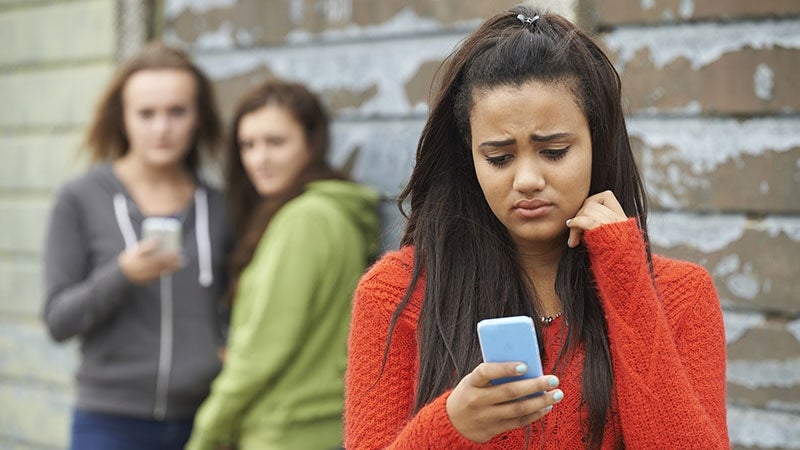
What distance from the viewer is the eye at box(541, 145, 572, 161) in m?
2.13

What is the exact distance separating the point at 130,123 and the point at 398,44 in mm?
1016

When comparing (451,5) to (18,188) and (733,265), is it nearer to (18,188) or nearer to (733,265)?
(733,265)

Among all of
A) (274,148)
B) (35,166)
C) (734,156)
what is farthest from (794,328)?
(35,166)

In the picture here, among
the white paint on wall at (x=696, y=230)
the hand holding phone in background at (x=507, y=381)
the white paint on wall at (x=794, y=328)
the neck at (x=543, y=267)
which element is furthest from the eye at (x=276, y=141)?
the hand holding phone in background at (x=507, y=381)

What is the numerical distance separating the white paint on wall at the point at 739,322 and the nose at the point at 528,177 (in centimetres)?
152

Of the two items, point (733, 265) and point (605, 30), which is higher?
point (605, 30)

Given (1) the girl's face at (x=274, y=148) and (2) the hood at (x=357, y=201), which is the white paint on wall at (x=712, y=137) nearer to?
(2) the hood at (x=357, y=201)

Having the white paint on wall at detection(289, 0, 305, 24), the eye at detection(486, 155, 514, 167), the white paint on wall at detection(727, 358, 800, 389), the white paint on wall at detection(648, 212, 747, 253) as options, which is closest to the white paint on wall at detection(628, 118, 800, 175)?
the white paint on wall at detection(648, 212, 747, 253)

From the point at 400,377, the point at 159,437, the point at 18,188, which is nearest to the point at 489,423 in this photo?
the point at 400,377

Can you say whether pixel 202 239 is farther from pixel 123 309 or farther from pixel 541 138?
pixel 541 138

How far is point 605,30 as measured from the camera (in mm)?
3750

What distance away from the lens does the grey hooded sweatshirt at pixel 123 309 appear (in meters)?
4.07

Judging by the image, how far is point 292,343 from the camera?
3.80 m

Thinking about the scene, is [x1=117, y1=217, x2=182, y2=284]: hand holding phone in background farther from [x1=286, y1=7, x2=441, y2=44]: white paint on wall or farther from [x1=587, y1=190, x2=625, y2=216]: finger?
[x1=587, y1=190, x2=625, y2=216]: finger
